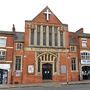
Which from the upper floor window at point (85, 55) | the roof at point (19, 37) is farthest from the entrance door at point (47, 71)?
the upper floor window at point (85, 55)

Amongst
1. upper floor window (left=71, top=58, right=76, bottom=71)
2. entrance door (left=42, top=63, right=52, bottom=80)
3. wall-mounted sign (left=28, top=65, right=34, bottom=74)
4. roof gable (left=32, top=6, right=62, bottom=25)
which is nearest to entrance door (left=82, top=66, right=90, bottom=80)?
upper floor window (left=71, top=58, right=76, bottom=71)

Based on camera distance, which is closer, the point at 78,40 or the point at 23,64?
the point at 23,64

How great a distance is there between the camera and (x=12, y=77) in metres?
50.0

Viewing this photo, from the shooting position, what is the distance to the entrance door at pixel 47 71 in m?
52.1

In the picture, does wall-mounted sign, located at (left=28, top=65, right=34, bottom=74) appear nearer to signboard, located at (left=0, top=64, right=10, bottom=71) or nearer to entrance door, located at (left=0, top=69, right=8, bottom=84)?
signboard, located at (left=0, top=64, right=10, bottom=71)

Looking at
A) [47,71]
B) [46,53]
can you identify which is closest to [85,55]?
[46,53]

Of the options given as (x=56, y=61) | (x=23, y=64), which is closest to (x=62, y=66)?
(x=56, y=61)

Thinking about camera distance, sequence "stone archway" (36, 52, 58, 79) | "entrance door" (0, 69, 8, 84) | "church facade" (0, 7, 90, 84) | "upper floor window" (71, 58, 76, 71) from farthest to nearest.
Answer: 1. "upper floor window" (71, 58, 76, 71)
2. "stone archway" (36, 52, 58, 79)
3. "church facade" (0, 7, 90, 84)
4. "entrance door" (0, 69, 8, 84)

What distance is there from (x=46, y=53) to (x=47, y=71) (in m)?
3.90

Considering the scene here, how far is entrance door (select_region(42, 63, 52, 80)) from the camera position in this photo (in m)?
52.1

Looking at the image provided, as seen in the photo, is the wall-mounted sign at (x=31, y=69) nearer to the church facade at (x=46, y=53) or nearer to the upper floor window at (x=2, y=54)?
the church facade at (x=46, y=53)

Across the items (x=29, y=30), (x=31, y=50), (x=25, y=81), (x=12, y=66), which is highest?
(x=29, y=30)

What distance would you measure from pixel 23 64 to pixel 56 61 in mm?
7330

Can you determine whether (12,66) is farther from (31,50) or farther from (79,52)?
(79,52)
